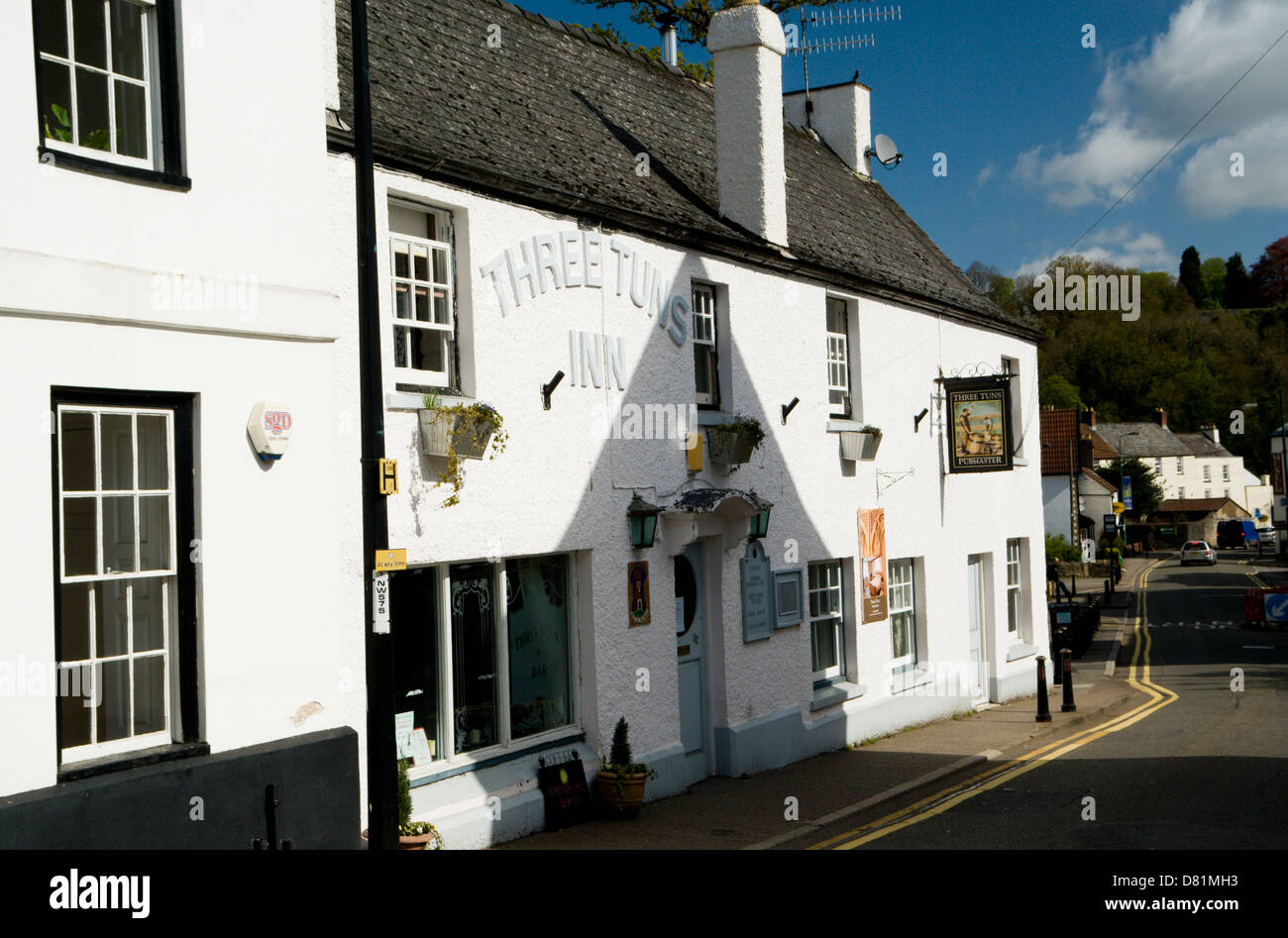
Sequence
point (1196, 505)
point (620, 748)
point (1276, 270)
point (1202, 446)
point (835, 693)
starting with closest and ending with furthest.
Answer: point (620, 748) → point (835, 693) → point (1276, 270) → point (1196, 505) → point (1202, 446)

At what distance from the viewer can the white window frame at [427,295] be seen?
947cm

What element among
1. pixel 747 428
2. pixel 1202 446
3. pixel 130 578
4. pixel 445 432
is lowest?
pixel 130 578

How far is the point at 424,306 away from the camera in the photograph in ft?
32.1

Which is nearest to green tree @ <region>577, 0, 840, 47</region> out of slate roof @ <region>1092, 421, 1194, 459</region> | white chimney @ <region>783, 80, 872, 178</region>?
white chimney @ <region>783, 80, 872, 178</region>

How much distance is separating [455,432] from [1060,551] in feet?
182

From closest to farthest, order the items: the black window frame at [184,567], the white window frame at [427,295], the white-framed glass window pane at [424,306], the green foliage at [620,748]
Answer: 1. the black window frame at [184,567]
2. the white window frame at [427,295]
3. the white-framed glass window pane at [424,306]
4. the green foliage at [620,748]

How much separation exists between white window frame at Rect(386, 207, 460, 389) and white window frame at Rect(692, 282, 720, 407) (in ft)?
12.8

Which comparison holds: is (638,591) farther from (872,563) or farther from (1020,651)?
(1020,651)

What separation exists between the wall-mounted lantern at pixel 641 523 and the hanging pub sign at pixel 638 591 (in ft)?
0.70

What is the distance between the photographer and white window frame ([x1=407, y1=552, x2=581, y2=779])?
9680mm

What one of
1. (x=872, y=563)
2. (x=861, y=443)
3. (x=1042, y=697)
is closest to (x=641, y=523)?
(x=861, y=443)

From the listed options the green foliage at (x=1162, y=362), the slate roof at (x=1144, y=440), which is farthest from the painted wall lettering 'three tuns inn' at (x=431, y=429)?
the slate roof at (x=1144, y=440)

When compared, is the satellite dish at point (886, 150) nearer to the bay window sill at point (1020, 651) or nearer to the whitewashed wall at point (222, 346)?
the bay window sill at point (1020, 651)
